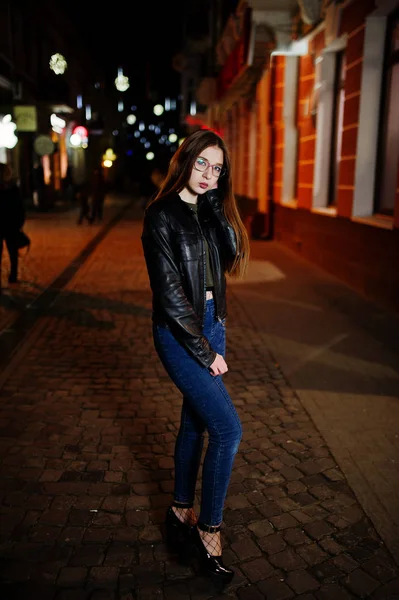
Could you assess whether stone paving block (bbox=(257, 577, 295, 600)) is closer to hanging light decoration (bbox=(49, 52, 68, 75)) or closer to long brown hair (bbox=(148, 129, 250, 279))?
long brown hair (bbox=(148, 129, 250, 279))

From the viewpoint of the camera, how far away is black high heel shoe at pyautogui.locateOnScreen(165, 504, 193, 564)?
279 cm

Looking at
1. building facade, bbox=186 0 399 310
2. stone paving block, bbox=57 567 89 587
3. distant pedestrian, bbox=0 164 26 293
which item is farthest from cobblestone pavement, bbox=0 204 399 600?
building facade, bbox=186 0 399 310

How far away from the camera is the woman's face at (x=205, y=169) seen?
2.48 meters

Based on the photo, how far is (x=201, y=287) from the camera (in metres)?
2.45

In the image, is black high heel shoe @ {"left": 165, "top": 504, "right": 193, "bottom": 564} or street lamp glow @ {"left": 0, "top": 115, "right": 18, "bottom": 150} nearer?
black high heel shoe @ {"left": 165, "top": 504, "right": 193, "bottom": 564}

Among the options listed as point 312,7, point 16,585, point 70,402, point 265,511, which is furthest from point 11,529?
point 312,7

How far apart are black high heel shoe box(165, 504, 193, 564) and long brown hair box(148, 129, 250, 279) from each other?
1.25m

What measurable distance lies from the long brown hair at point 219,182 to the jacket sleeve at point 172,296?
213mm

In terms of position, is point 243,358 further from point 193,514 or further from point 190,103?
point 190,103

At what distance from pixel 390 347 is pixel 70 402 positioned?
10.7ft

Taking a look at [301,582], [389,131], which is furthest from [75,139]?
[301,582]

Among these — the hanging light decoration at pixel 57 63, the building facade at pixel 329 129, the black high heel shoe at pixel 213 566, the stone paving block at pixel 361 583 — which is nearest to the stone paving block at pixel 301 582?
the stone paving block at pixel 361 583

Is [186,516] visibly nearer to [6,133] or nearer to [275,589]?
[275,589]

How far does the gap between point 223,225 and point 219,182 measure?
0.78 feet
